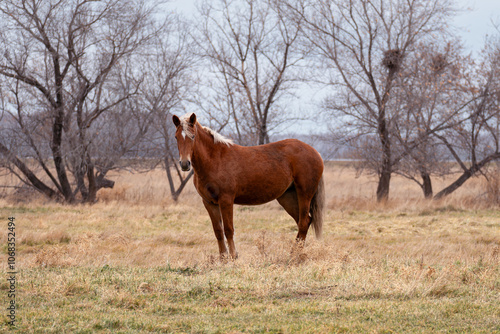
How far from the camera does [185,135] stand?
6867 millimetres

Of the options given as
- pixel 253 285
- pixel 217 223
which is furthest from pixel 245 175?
pixel 253 285

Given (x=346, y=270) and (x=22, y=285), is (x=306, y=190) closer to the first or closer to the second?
(x=346, y=270)

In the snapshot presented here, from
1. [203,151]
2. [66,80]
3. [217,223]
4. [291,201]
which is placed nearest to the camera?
[203,151]

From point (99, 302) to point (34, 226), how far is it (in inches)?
281

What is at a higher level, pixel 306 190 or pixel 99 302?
pixel 306 190

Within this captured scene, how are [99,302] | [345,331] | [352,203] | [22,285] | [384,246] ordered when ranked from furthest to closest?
[352,203] < [384,246] < [22,285] < [99,302] < [345,331]

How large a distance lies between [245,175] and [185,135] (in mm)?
1228

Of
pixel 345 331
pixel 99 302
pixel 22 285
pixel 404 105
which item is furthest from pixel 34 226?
pixel 404 105

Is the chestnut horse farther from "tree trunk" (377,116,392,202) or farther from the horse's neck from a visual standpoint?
"tree trunk" (377,116,392,202)

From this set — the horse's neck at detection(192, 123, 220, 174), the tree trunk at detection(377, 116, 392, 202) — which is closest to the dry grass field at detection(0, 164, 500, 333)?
the horse's neck at detection(192, 123, 220, 174)

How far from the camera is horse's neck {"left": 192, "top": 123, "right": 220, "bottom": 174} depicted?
7.21 m

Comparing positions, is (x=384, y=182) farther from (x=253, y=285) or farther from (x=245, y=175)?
(x=253, y=285)

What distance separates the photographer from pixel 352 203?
1648 centimetres

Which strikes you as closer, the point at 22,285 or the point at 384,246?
the point at 22,285
